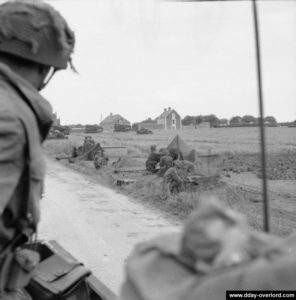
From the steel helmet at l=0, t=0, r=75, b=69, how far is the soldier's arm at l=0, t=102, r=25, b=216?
11.6 inches

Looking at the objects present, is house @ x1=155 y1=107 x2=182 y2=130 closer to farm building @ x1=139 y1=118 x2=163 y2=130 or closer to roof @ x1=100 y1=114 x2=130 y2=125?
farm building @ x1=139 y1=118 x2=163 y2=130

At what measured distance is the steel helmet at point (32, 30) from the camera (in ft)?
6.04

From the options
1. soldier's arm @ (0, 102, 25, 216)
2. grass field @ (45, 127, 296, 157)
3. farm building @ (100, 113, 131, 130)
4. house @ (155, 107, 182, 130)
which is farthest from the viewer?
farm building @ (100, 113, 131, 130)

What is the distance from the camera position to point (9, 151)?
1664 millimetres

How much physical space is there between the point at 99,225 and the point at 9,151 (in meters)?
7.39

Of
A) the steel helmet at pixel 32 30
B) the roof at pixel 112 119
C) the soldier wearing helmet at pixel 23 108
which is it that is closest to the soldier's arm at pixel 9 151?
the soldier wearing helmet at pixel 23 108

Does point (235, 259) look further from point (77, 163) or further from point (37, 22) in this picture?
point (77, 163)

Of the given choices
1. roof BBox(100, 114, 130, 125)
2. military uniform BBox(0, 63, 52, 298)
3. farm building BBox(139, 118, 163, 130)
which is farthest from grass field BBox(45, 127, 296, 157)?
roof BBox(100, 114, 130, 125)

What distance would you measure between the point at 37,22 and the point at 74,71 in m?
0.33

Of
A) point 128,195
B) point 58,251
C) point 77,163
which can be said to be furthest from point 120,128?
point 58,251

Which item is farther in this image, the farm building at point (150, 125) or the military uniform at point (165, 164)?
the farm building at point (150, 125)

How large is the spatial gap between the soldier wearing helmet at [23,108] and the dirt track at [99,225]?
391cm

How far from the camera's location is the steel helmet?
6.04 ft

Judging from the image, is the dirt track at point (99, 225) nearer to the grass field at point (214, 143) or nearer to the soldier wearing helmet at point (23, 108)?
the soldier wearing helmet at point (23, 108)
